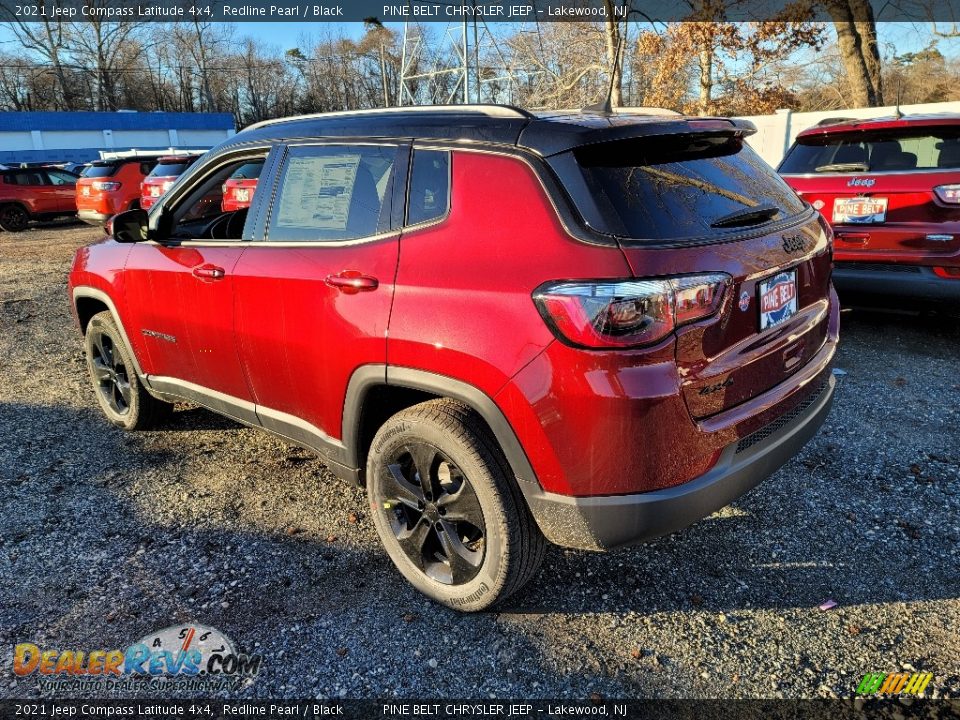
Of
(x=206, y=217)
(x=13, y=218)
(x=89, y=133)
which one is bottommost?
(x=13, y=218)

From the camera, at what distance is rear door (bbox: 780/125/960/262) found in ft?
15.9

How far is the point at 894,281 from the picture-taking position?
5.04m

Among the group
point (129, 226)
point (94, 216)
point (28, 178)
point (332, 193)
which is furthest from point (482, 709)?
point (28, 178)

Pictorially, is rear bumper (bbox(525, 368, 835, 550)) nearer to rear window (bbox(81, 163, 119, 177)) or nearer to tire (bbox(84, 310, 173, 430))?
tire (bbox(84, 310, 173, 430))

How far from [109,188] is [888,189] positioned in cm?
1491

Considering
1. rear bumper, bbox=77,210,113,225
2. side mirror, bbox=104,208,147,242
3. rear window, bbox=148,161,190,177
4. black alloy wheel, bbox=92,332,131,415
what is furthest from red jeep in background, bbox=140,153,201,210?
side mirror, bbox=104,208,147,242

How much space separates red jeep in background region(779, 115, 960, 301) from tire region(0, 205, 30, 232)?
17836 mm

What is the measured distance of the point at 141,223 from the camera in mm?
3709

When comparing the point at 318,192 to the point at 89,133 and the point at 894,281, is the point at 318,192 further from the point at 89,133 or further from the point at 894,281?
the point at 89,133

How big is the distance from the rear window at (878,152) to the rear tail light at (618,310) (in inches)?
163

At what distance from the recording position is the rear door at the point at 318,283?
8.48 feet

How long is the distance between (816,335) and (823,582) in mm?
999

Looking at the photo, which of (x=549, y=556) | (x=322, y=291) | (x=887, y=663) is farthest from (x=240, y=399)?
(x=887, y=663)

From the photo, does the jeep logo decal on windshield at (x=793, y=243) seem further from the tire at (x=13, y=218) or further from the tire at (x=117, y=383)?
the tire at (x=13, y=218)
